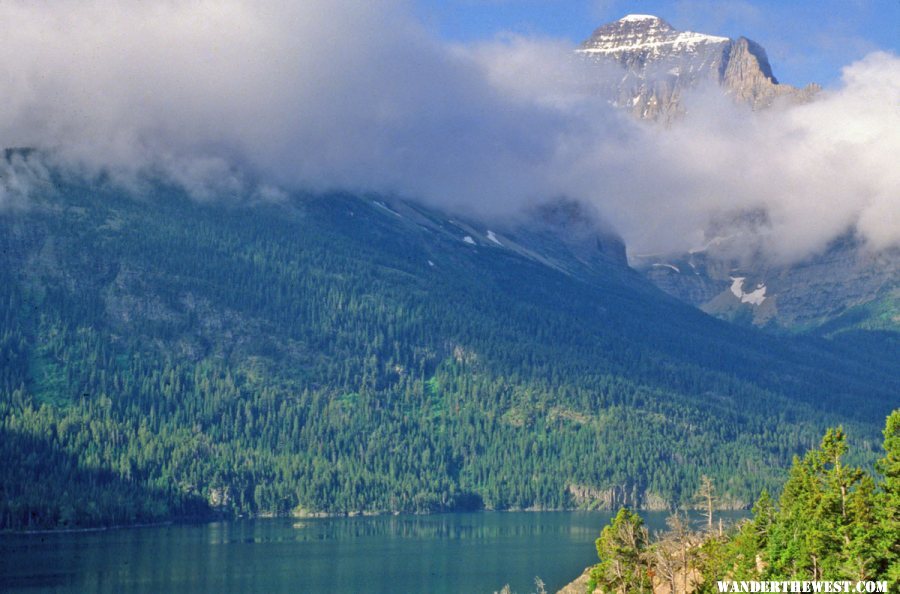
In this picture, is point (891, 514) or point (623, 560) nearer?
point (891, 514)

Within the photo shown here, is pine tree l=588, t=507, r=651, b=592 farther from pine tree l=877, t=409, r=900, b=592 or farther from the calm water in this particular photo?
the calm water

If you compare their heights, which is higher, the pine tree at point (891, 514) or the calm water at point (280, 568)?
the pine tree at point (891, 514)

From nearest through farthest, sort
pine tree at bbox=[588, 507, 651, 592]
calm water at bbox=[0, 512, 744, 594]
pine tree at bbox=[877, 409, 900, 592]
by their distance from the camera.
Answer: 1. pine tree at bbox=[877, 409, 900, 592]
2. pine tree at bbox=[588, 507, 651, 592]
3. calm water at bbox=[0, 512, 744, 594]

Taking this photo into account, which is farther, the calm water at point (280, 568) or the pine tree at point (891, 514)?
the calm water at point (280, 568)

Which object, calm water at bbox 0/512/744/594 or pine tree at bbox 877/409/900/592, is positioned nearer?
pine tree at bbox 877/409/900/592

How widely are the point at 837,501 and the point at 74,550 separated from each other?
130m

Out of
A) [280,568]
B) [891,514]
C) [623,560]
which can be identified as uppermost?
[891,514]

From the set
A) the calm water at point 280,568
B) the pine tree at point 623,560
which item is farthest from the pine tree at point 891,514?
the calm water at point 280,568

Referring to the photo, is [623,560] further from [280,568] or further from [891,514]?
[280,568]

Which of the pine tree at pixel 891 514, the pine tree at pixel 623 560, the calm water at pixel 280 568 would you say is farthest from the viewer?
the calm water at pixel 280 568

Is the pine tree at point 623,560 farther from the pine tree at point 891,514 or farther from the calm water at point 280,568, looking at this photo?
the calm water at point 280,568

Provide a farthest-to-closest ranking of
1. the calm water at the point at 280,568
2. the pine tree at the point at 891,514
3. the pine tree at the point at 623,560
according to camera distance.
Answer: the calm water at the point at 280,568, the pine tree at the point at 623,560, the pine tree at the point at 891,514

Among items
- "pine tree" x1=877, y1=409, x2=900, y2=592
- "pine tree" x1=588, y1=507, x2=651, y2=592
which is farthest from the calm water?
"pine tree" x1=877, y1=409, x2=900, y2=592

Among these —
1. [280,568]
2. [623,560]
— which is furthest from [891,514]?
[280,568]
